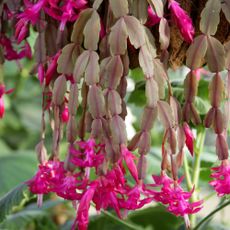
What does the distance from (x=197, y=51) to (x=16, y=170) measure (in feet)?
3.30

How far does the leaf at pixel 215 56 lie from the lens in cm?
92

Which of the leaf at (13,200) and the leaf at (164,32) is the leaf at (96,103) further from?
the leaf at (13,200)

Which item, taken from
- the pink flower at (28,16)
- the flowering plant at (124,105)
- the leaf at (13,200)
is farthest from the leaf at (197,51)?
the leaf at (13,200)

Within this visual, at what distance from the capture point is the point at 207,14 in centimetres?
94

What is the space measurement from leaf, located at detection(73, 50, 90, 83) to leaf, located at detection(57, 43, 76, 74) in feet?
0.18

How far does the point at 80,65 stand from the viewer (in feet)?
3.03

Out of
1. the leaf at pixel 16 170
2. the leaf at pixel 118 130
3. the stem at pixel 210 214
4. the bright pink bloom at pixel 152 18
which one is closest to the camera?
the leaf at pixel 118 130

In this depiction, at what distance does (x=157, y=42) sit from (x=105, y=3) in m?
0.10

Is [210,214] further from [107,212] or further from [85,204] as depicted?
[85,204]

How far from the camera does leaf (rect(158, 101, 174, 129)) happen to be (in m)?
0.91

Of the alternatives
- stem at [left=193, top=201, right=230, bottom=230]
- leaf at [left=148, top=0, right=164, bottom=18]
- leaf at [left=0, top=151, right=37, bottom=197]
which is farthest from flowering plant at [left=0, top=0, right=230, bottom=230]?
leaf at [left=0, top=151, right=37, bottom=197]

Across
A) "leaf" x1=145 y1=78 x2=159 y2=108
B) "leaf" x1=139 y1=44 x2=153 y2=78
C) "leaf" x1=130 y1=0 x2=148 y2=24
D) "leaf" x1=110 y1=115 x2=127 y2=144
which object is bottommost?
"leaf" x1=110 y1=115 x2=127 y2=144

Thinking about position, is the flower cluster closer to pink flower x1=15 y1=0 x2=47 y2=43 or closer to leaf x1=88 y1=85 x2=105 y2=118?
leaf x1=88 y1=85 x2=105 y2=118

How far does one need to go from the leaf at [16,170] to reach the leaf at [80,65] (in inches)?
36.8
